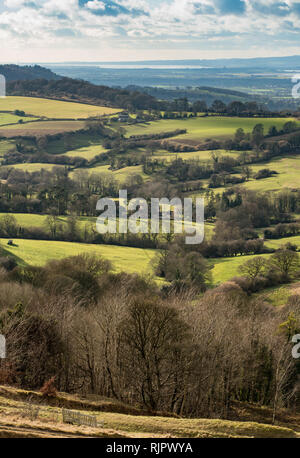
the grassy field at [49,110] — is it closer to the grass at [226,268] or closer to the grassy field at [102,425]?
the grass at [226,268]

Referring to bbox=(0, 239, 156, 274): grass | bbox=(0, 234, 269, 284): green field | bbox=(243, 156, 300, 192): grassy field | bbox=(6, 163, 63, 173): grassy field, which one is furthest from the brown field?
bbox=(0, 234, 269, 284): green field

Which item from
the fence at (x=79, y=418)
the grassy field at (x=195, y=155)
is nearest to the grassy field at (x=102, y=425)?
the fence at (x=79, y=418)

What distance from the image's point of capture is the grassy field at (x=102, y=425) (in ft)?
61.8

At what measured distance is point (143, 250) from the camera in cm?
7806

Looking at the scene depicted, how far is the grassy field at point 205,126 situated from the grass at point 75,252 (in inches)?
3462

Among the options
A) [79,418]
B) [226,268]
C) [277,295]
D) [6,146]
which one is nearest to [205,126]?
[6,146]

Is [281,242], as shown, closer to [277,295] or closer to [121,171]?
[277,295]

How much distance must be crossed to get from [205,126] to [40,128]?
194 feet

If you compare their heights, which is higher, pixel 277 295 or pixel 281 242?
pixel 281 242

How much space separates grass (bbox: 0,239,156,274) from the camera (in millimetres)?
67875

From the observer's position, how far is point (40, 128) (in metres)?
167

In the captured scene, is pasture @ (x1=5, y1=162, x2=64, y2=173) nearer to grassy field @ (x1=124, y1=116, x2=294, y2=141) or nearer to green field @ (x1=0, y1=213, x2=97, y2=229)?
grassy field @ (x1=124, y1=116, x2=294, y2=141)
